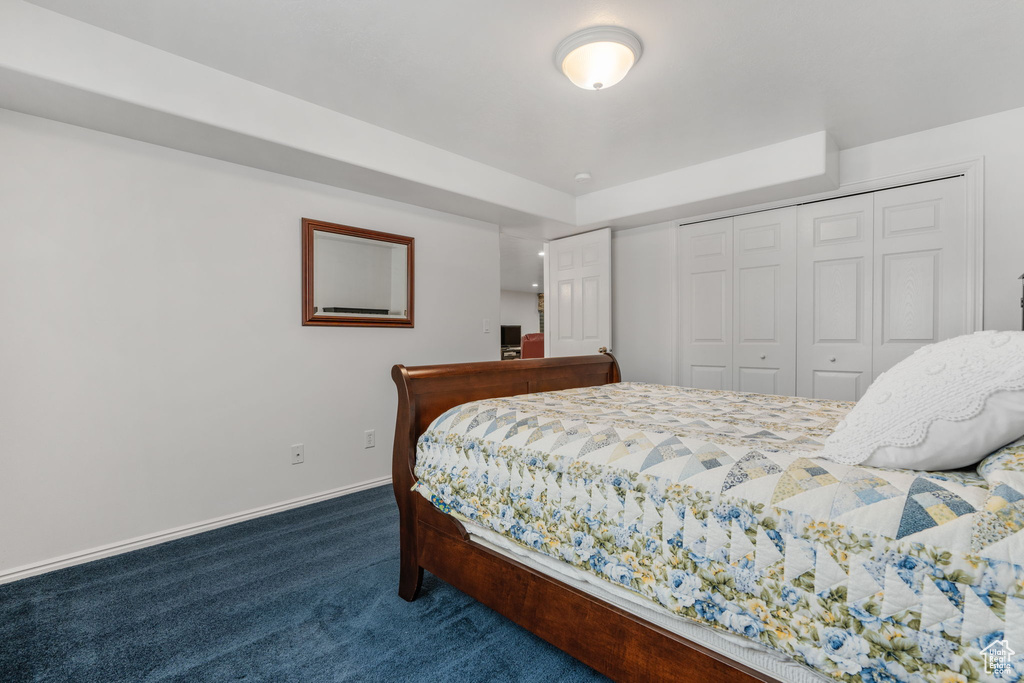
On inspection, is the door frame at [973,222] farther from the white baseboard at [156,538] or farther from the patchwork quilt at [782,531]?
the white baseboard at [156,538]

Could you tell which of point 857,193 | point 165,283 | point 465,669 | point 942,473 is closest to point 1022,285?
point 857,193

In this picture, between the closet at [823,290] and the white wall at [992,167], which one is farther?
the closet at [823,290]

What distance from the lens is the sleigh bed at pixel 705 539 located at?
30.3 inches

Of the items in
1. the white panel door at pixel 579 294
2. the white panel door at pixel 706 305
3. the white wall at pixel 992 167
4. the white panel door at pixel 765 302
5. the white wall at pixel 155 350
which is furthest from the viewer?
the white panel door at pixel 579 294

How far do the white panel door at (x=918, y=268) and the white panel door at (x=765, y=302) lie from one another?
0.51 meters

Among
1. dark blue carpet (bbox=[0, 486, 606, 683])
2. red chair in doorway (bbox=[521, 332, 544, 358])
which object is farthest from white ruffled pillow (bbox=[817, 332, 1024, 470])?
red chair in doorway (bbox=[521, 332, 544, 358])

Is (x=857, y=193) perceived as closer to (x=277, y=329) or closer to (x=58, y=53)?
(x=277, y=329)

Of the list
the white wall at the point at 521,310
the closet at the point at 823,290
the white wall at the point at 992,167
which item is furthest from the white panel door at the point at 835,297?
the white wall at the point at 521,310

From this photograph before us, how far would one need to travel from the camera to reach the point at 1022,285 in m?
2.61

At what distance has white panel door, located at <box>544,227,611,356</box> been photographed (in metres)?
4.28

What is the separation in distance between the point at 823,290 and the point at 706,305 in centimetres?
83

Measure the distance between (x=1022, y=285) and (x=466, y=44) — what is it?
3268 millimetres

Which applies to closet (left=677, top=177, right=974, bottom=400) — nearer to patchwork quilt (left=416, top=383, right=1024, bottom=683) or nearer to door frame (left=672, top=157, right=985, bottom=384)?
door frame (left=672, top=157, right=985, bottom=384)

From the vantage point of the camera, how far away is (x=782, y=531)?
911mm
